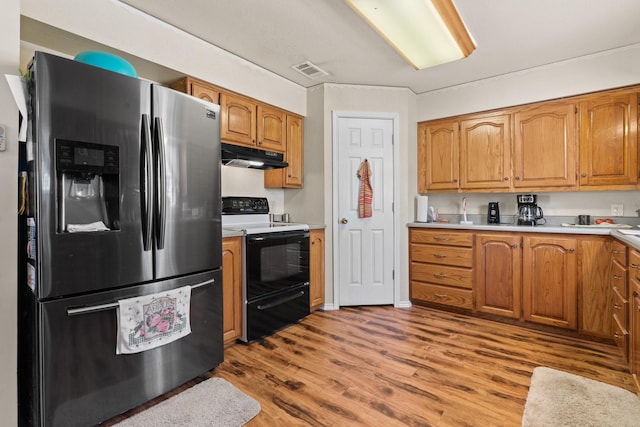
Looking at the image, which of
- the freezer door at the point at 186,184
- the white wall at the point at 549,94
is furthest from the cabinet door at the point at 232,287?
the white wall at the point at 549,94

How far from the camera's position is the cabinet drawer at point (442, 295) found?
3.19 m

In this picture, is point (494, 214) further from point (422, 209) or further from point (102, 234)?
point (102, 234)

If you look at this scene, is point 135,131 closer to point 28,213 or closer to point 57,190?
point 57,190

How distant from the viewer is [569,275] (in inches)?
105

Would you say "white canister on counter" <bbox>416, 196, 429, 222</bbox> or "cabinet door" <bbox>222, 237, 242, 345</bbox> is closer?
"cabinet door" <bbox>222, 237, 242, 345</bbox>

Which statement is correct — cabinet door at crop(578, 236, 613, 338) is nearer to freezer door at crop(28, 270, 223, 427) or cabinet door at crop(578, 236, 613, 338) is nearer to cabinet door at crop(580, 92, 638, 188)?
cabinet door at crop(580, 92, 638, 188)

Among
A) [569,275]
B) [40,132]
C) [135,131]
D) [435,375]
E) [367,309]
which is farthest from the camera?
[367,309]

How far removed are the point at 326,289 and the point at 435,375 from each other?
1.54 meters

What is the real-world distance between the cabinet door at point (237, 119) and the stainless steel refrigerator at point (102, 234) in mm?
755

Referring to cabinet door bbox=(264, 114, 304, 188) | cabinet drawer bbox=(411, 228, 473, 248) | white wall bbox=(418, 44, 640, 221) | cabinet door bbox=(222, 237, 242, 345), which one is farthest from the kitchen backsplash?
cabinet door bbox=(222, 237, 242, 345)

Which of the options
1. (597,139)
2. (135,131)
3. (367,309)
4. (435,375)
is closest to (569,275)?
(597,139)

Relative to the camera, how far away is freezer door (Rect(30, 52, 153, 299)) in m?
1.38

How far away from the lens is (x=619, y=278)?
2.25 metres

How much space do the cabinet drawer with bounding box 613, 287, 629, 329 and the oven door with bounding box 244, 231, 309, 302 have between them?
2353 mm
